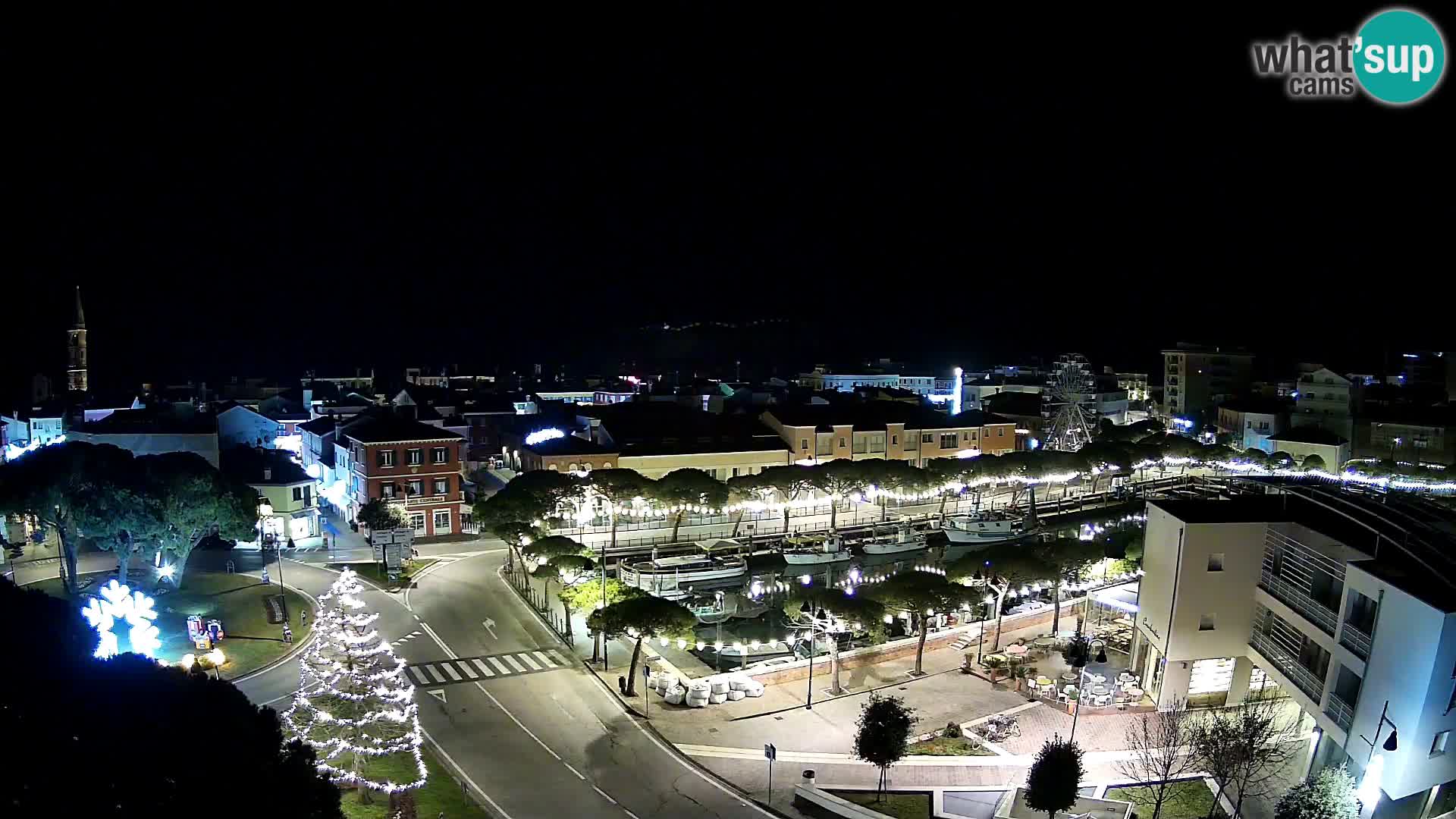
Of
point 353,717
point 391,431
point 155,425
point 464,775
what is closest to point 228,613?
point 353,717

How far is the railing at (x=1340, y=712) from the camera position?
17.4 m

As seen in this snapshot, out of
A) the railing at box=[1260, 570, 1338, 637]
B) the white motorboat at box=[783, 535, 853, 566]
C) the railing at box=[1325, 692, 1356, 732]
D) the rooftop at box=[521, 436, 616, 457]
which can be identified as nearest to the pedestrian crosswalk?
the white motorboat at box=[783, 535, 853, 566]

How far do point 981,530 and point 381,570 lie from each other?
2818 cm

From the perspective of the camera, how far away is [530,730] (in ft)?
70.1

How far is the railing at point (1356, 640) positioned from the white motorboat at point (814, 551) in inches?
881

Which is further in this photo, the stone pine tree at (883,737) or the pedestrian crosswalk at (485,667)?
the pedestrian crosswalk at (485,667)

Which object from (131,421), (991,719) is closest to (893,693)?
(991,719)

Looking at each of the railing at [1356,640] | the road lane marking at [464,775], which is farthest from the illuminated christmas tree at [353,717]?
the railing at [1356,640]

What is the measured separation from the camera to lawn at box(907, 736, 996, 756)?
20.3 metres

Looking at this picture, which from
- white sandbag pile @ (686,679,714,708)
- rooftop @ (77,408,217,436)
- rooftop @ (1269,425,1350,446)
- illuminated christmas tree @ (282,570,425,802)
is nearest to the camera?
illuminated christmas tree @ (282,570,425,802)

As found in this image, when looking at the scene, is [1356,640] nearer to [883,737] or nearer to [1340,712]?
[1340,712]

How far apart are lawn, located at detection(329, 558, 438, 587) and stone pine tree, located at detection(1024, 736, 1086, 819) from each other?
25928mm

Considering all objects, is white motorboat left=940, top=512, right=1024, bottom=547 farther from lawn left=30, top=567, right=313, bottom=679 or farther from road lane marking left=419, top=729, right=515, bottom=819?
lawn left=30, top=567, right=313, bottom=679

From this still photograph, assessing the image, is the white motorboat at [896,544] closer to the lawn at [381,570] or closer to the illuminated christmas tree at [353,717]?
the lawn at [381,570]
